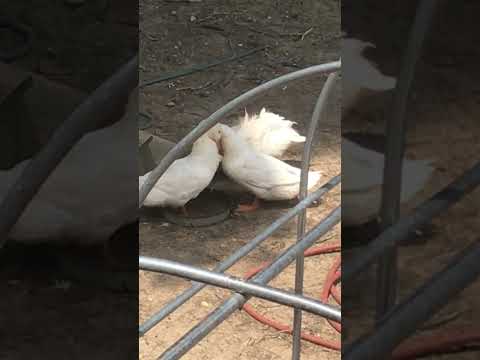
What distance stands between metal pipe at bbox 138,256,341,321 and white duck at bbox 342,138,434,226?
2.17 ft

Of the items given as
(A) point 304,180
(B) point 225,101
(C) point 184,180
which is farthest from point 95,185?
(B) point 225,101

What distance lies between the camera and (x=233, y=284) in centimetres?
136

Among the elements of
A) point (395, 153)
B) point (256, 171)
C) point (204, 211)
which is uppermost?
point (395, 153)

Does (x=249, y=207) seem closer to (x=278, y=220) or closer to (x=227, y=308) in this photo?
(x=278, y=220)

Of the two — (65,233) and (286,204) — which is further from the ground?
(65,233)

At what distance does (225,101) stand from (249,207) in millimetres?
736

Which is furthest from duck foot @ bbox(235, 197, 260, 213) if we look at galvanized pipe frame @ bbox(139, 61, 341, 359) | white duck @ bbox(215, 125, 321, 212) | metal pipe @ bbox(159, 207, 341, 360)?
metal pipe @ bbox(159, 207, 341, 360)

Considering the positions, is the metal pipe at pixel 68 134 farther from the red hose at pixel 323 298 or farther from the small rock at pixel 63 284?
the red hose at pixel 323 298

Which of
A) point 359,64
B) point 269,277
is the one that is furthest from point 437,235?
point 269,277

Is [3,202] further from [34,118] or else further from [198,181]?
[198,181]

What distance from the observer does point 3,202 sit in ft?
2.19

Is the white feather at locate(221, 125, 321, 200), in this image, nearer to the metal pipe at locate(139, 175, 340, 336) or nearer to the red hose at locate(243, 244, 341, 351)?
the red hose at locate(243, 244, 341, 351)

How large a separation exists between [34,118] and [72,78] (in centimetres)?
4

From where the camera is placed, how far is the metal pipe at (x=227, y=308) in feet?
4.09
